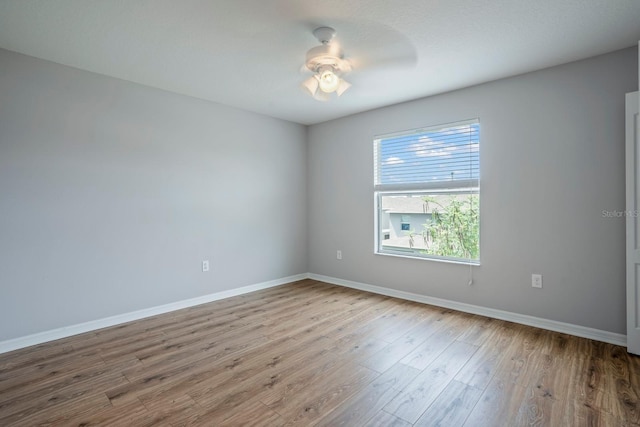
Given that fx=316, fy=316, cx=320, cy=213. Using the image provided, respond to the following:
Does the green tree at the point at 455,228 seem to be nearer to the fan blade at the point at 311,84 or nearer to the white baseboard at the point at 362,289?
the white baseboard at the point at 362,289

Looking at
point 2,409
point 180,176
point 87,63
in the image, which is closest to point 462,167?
point 180,176

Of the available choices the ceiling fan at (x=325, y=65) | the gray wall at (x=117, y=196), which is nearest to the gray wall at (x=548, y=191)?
the ceiling fan at (x=325, y=65)

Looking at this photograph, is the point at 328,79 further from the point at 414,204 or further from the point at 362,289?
the point at 362,289

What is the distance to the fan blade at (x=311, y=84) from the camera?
2596 millimetres

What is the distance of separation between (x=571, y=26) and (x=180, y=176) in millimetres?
3792

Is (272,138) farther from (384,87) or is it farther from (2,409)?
(2,409)

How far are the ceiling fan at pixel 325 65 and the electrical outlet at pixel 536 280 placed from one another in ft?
8.27

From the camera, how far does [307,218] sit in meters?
5.15

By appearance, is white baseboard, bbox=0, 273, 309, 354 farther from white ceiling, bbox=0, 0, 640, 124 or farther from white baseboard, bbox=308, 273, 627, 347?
white ceiling, bbox=0, 0, 640, 124

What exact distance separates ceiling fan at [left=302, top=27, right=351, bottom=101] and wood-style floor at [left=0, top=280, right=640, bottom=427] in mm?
2155

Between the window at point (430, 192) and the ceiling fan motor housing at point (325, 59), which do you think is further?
the window at point (430, 192)

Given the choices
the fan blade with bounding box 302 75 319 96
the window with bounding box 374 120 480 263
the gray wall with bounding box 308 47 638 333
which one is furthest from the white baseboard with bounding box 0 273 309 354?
the fan blade with bounding box 302 75 319 96

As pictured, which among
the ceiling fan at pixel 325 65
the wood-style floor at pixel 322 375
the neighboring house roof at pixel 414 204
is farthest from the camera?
the neighboring house roof at pixel 414 204

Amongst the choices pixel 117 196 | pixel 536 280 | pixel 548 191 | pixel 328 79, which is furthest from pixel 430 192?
pixel 117 196
